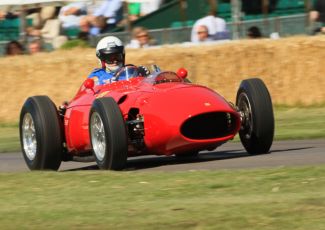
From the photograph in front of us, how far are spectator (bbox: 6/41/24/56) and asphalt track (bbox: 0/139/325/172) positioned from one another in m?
6.73

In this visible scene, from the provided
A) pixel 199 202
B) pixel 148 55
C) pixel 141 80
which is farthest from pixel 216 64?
pixel 199 202

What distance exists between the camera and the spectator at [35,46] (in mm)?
20562

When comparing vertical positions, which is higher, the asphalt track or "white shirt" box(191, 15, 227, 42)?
"white shirt" box(191, 15, 227, 42)

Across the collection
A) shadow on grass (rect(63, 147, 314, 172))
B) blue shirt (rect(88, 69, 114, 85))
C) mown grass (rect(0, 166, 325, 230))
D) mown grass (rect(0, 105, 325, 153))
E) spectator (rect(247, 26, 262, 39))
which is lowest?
mown grass (rect(0, 105, 325, 153))

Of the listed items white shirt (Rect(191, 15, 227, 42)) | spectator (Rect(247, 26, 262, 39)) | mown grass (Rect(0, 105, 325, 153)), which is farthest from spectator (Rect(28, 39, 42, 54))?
spectator (Rect(247, 26, 262, 39))

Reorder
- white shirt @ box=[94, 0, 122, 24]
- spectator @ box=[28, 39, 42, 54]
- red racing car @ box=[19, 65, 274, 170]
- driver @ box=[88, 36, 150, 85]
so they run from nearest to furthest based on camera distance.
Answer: red racing car @ box=[19, 65, 274, 170] → driver @ box=[88, 36, 150, 85] → white shirt @ box=[94, 0, 122, 24] → spectator @ box=[28, 39, 42, 54]

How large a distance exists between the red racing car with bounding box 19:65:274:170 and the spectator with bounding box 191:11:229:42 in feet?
23.3

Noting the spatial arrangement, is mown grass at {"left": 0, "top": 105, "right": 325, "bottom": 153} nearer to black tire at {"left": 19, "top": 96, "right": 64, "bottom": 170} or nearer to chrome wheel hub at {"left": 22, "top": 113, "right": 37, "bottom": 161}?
chrome wheel hub at {"left": 22, "top": 113, "right": 37, "bottom": 161}

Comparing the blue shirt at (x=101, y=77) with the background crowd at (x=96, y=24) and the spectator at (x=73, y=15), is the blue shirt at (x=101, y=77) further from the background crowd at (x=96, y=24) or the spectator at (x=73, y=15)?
the spectator at (x=73, y=15)

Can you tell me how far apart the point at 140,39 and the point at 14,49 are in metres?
2.89

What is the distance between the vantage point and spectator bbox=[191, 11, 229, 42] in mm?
18578

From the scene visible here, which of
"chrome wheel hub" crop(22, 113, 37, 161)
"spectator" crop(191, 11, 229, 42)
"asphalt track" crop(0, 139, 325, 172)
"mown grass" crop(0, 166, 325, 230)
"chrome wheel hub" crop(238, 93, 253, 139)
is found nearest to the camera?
"mown grass" crop(0, 166, 325, 230)

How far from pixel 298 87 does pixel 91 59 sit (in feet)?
13.7

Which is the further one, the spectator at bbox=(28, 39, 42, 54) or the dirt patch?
the spectator at bbox=(28, 39, 42, 54)
